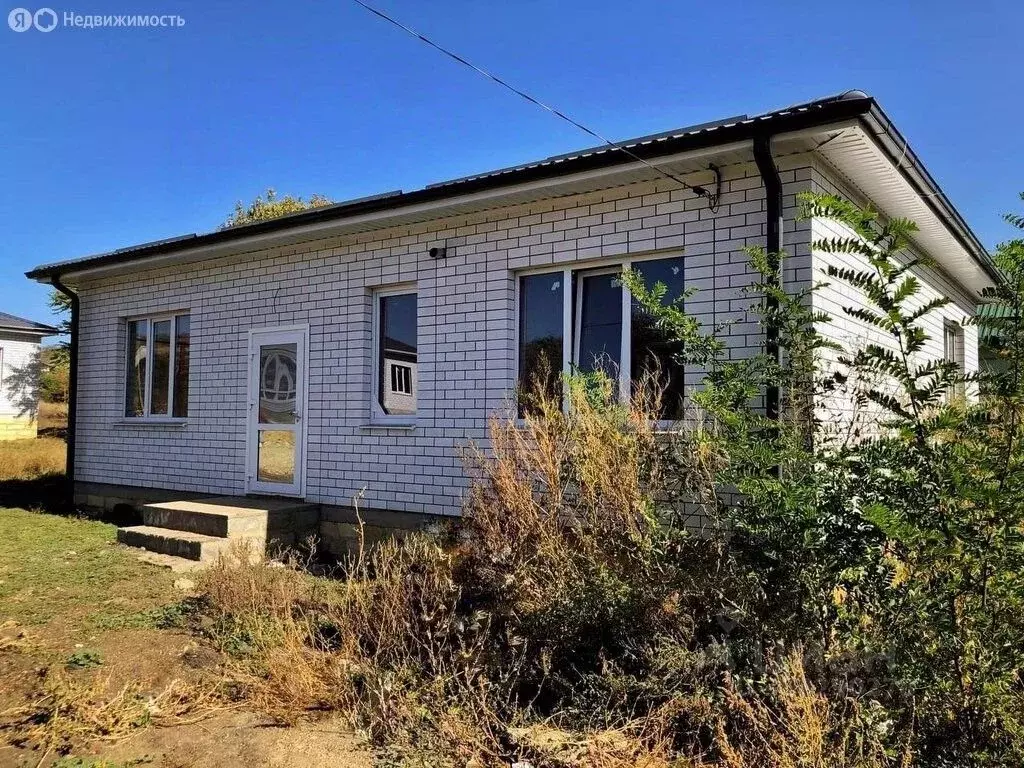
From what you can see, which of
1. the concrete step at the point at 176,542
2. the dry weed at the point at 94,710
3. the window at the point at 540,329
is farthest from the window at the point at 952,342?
the dry weed at the point at 94,710

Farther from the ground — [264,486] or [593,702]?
[264,486]

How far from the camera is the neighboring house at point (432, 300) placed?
529 centimetres

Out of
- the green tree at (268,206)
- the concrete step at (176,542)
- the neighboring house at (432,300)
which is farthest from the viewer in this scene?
the green tree at (268,206)

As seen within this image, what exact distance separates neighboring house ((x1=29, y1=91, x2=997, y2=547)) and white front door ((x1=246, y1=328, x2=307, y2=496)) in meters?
0.03

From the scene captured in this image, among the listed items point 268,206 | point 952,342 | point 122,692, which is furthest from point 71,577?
point 268,206

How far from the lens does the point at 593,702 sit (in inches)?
132

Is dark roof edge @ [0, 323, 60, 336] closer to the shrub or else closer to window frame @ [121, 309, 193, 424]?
window frame @ [121, 309, 193, 424]

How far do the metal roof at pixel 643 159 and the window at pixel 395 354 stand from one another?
3.45ft

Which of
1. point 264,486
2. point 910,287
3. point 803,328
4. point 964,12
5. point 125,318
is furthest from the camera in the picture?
point 125,318

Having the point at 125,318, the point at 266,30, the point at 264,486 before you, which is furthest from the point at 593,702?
the point at 125,318

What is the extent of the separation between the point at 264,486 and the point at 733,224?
6067 millimetres

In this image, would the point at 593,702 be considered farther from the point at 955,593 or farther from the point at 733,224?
the point at 733,224

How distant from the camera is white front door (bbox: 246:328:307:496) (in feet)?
26.4

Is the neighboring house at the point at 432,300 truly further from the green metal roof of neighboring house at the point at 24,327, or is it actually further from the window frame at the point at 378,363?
the green metal roof of neighboring house at the point at 24,327
